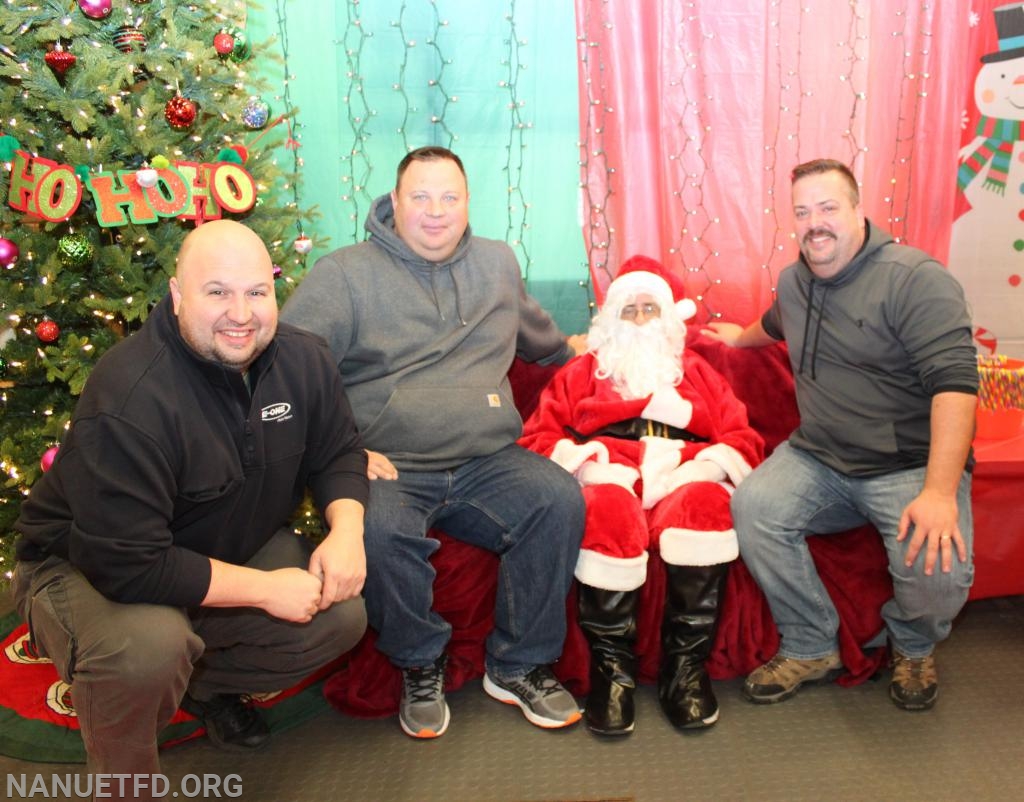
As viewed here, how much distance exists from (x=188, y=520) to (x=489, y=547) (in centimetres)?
89

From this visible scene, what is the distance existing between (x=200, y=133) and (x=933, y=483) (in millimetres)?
2467

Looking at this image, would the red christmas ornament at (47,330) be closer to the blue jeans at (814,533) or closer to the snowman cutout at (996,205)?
the blue jeans at (814,533)

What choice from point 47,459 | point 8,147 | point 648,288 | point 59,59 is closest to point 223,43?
point 59,59

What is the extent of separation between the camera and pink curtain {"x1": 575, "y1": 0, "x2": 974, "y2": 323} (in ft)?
10.9

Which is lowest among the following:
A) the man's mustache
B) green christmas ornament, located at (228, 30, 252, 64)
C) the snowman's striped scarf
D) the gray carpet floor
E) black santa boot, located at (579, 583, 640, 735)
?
the gray carpet floor

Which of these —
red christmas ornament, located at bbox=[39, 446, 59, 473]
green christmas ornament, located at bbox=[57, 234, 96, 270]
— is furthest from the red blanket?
green christmas ornament, located at bbox=[57, 234, 96, 270]

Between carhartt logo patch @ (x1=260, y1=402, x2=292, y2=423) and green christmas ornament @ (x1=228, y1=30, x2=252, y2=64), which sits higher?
green christmas ornament @ (x1=228, y1=30, x2=252, y2=64)

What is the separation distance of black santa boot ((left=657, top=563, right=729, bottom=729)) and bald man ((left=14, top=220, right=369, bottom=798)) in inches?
34.9

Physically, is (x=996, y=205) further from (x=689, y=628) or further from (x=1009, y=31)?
(x=689, y=628)

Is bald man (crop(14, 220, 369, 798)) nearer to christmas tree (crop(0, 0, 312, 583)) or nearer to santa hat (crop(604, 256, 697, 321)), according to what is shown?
christmas tree (crop(0, 0, 312, 583))

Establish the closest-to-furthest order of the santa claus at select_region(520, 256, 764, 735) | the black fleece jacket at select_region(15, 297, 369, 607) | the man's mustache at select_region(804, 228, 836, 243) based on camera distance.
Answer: the black fleece jacket at select_region(15, 297, 369, 607) < the santa claus at select_region(520, 256, 764, 735) < the man's mustache at select_region(804, 228, 836, 243)

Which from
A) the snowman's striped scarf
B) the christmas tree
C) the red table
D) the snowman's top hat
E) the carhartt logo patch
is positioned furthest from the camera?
the snowman's striped scarf

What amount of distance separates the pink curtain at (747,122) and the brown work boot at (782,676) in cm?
151

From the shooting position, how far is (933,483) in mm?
2283
